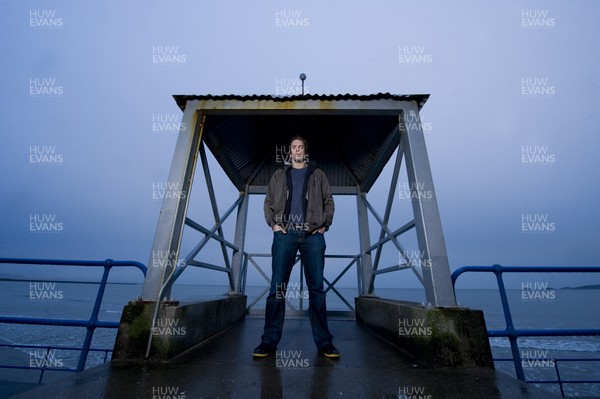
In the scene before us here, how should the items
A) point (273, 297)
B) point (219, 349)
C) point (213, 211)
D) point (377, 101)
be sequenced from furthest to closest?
point (213, 211) < point (377, 101) < point (219, 349) < point (273, 297)

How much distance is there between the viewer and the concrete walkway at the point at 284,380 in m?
1.92

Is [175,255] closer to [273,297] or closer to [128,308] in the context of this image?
[128,308]

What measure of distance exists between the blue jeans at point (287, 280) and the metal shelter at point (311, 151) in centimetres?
116

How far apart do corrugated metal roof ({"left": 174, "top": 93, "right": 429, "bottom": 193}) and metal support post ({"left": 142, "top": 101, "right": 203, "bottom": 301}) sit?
41cm

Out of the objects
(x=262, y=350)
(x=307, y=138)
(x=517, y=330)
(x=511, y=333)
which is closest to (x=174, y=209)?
(x=262, y=350)

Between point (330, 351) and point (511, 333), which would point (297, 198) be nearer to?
point (330, 351)

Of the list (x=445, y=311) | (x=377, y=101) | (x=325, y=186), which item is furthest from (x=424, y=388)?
(x=377, y=101)

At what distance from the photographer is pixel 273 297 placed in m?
3.02

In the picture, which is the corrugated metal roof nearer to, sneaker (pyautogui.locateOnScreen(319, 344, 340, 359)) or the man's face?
the man's face

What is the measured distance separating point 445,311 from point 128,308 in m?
3.18

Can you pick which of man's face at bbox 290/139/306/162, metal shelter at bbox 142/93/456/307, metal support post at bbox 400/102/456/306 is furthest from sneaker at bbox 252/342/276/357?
man's face at bbox 290/139/306/162

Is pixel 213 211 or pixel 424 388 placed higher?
pixel 213 211

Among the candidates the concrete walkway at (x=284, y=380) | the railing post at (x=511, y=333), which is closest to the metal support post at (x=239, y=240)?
the concrete walkway at (x=284, y=380)

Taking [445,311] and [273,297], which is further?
[273,297]
